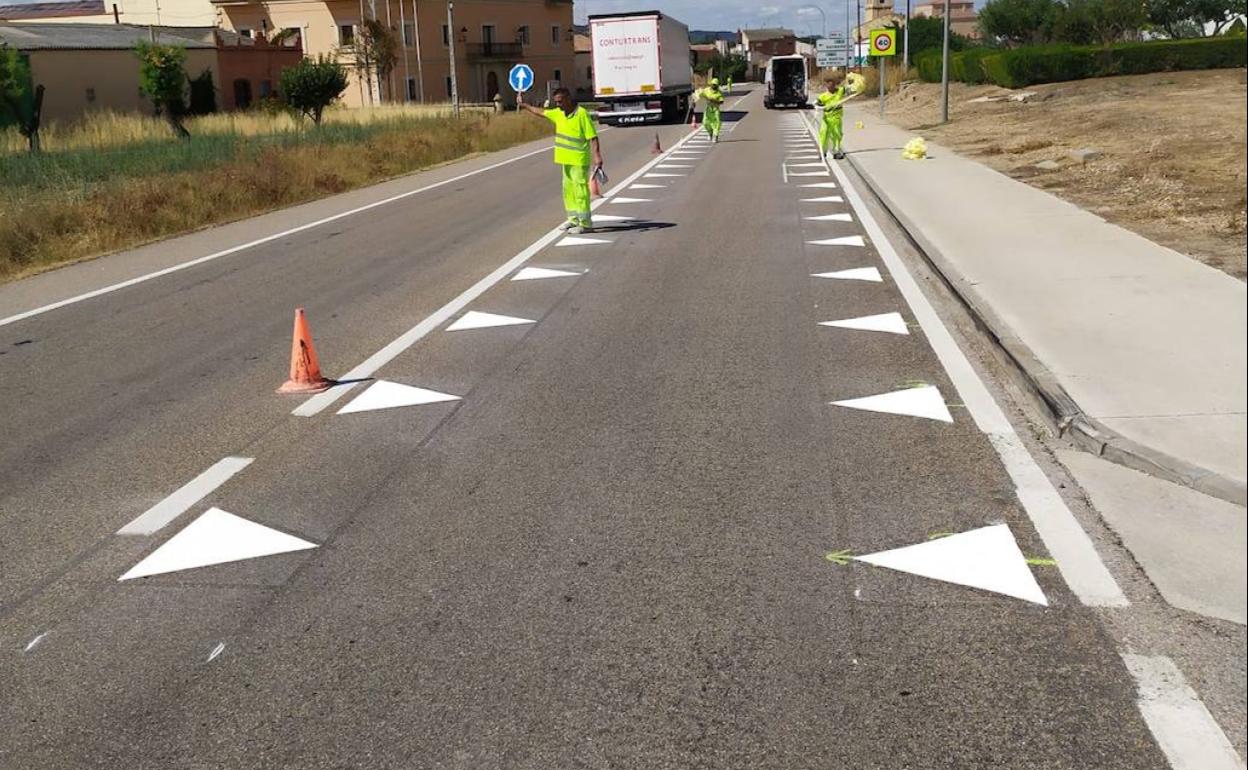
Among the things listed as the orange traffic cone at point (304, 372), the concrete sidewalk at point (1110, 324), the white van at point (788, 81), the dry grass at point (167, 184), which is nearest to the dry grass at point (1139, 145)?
the concrete sidewalk at point (1110, 324)

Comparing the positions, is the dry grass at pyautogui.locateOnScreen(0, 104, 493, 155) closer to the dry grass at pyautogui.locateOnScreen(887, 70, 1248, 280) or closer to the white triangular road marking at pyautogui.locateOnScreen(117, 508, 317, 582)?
the dry grass at pyautogui.locateOnScreen(887, 70, 1248, 280)

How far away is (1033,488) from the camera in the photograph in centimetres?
581

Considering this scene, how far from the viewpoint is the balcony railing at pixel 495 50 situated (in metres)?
88.4

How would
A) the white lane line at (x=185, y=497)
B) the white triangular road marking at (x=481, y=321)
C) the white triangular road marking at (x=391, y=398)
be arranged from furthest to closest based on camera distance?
the white triangular road marking at (x=481, y=321), the white triangular road marking at (x=391, y=398), the white lane line at (x=185, y=497)

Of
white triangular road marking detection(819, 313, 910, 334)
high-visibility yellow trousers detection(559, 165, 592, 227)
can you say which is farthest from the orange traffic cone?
high-visibility yellow trousers detection(559, 165, 592, 227)

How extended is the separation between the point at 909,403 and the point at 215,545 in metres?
4.03

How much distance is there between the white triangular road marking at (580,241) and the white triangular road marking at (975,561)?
392 inches

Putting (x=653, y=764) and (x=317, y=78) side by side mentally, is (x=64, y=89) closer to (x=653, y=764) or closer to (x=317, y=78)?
(x=317, y=78)

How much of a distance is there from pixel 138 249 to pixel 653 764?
47.3ft

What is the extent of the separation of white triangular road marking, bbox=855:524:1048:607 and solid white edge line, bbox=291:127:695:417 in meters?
4.02

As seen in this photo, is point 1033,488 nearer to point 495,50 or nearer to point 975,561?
point 975,561

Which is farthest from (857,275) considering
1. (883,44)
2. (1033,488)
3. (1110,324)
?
(883,44)

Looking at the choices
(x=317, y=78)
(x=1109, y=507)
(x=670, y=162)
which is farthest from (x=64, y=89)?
(x=1109, y=507)

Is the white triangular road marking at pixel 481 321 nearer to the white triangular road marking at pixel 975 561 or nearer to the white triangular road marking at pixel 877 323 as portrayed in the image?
the white triangular road marking at pixel 877 323
